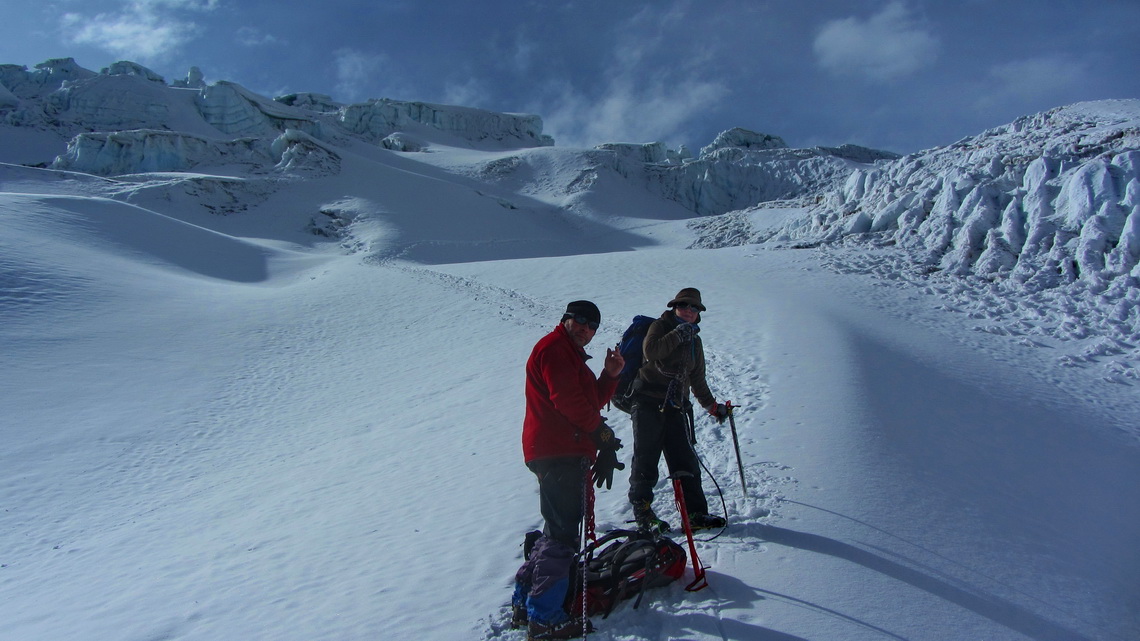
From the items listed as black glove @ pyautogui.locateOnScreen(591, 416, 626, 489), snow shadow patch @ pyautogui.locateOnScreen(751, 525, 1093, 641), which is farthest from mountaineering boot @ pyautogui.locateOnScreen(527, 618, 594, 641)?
snow shadow patch @ pyautogui.locateOnScreen(751, 525, 1093, 641)

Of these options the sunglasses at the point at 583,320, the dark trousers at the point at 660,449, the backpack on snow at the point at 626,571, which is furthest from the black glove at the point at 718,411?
the sunglasses at the point at 583,320

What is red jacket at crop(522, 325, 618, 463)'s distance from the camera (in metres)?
3.81

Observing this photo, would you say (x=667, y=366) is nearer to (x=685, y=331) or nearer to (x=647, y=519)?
(x=685, y=331)

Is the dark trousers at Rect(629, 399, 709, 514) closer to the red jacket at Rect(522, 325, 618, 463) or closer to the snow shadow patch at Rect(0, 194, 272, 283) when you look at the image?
the red jacket at Rect(522, 325, 618, 463)

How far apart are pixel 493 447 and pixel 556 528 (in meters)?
4.94

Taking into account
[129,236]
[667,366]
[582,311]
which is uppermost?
[129,236]

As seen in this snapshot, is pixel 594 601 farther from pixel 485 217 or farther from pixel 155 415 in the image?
pixel 485 217

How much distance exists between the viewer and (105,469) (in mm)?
9422

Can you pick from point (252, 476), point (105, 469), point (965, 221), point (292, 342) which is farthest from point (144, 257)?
point (965, 221)

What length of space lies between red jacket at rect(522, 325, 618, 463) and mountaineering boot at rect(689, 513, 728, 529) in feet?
5.13

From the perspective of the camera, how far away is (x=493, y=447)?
28.9 feet

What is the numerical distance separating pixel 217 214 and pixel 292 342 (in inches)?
1169

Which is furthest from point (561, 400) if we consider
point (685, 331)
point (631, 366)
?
point (685, 331)

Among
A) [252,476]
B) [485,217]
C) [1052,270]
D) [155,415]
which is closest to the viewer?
[252,476]
